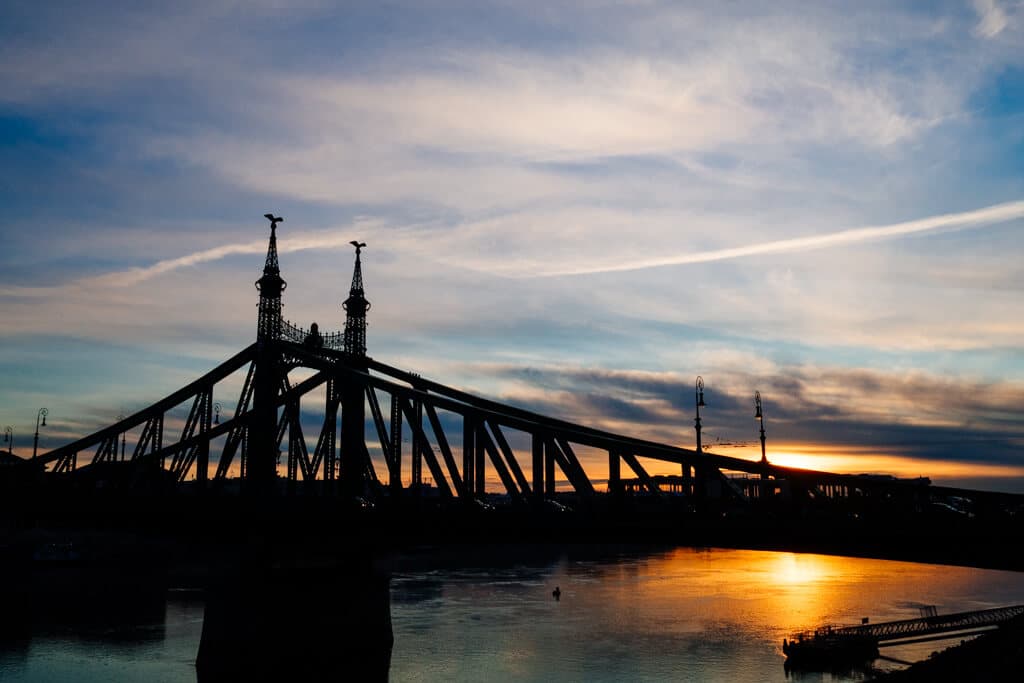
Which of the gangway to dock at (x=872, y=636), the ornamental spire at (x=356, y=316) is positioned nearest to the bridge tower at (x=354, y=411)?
the ornamental spire at (x=356, y=316)

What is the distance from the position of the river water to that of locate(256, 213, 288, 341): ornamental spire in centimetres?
2525

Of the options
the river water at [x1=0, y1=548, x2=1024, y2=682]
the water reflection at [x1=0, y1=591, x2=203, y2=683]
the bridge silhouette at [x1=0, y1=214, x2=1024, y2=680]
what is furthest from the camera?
the river water at [x1=0, y1=548, x2=1024, y2=682]

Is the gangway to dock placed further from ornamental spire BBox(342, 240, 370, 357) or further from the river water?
ornamental spire BBox(342, 240, 370, 357)

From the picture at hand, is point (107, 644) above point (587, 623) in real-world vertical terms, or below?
below

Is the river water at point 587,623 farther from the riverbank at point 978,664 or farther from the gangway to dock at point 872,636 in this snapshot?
the riverbank at point 978,664

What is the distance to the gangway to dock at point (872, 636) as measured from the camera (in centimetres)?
6159

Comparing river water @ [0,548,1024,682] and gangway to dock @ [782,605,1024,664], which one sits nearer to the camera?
river water @ [0,548,1024,682]

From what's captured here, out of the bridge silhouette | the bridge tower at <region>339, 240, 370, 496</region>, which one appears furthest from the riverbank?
the bridge tower at <region>339, 240, 370, 496</region>

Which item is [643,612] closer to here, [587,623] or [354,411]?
[587,623]

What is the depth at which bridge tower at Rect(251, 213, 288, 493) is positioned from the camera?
63.8m

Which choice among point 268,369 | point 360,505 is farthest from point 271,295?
point 360,505

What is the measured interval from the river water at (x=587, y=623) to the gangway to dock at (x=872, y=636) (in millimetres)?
1249

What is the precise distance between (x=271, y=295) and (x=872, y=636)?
175 ft

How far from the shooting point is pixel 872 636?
212 feet
